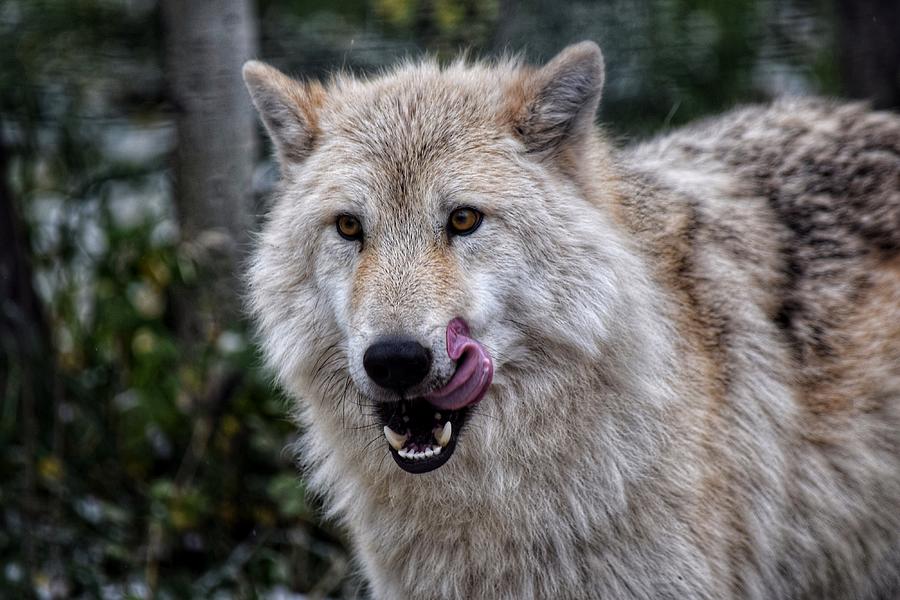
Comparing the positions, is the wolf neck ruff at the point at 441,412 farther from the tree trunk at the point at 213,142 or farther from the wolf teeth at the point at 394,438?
the tree trunk at the point at 213,142

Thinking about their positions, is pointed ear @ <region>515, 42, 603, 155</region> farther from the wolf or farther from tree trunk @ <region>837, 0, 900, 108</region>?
tree trunk @ <region>837, 0, 900, 108</region>

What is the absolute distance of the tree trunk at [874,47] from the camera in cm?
689

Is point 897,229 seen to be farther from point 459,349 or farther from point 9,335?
point 9,335

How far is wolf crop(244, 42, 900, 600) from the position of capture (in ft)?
11.1

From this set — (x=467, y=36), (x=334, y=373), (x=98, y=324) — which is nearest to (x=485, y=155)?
(x=334, y=373)

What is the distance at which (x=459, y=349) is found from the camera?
10.6ft

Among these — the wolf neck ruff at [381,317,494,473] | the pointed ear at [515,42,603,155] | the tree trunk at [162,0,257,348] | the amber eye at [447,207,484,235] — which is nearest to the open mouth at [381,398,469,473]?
the wolf neck ruff at [381,317,494,473]

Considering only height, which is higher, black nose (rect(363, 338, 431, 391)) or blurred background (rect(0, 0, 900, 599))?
black nose (rect(363, 338, 431, 391))

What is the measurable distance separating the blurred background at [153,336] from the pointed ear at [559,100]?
74.1 inches

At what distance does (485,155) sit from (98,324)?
3199mm

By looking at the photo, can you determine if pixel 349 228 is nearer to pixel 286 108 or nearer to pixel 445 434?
pixel 286 108

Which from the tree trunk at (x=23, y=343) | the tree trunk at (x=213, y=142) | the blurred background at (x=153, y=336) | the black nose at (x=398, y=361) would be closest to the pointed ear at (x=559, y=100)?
the black nose at (x=398, y=361)

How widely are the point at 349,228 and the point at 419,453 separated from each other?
77cm

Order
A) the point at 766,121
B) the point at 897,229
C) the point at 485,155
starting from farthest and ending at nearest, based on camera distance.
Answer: the point at 766,121 → the point at 897,229 → the point at 485,155
